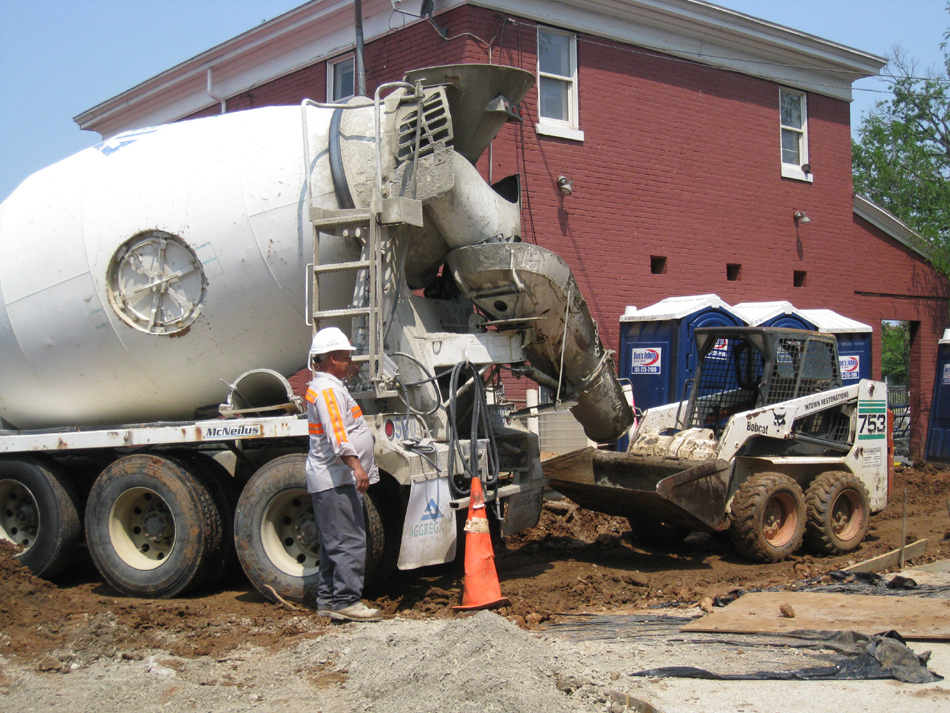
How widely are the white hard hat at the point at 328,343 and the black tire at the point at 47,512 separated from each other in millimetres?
2789

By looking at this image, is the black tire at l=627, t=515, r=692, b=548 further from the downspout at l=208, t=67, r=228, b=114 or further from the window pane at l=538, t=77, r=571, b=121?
the downspout at l=208, t=67, r=228, b=114

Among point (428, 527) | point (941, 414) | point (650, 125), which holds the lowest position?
point (428, 527)

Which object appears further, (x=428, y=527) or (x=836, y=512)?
(x=836, y=512)

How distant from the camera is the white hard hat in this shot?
5840 millimetres

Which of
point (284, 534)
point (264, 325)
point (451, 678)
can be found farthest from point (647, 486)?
point (451, 678)

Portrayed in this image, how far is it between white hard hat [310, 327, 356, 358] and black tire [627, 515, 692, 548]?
3881 millimetres

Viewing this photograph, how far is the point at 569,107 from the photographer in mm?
13695

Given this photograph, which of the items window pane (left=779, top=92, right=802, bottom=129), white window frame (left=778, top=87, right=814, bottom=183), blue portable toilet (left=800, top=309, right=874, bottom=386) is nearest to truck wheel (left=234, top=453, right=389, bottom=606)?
blue portable toilet (left=800, top=309, right=874, bottom=386)

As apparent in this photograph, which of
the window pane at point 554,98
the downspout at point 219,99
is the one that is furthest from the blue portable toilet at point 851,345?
the downspout at point 219,99

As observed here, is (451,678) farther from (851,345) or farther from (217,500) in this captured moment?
(851,345)

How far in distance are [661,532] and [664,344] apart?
13.9 feet

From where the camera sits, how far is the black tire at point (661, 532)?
8570 millimetres

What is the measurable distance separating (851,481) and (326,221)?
5446 millimetres

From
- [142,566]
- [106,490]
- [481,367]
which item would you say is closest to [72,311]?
[106,490]
